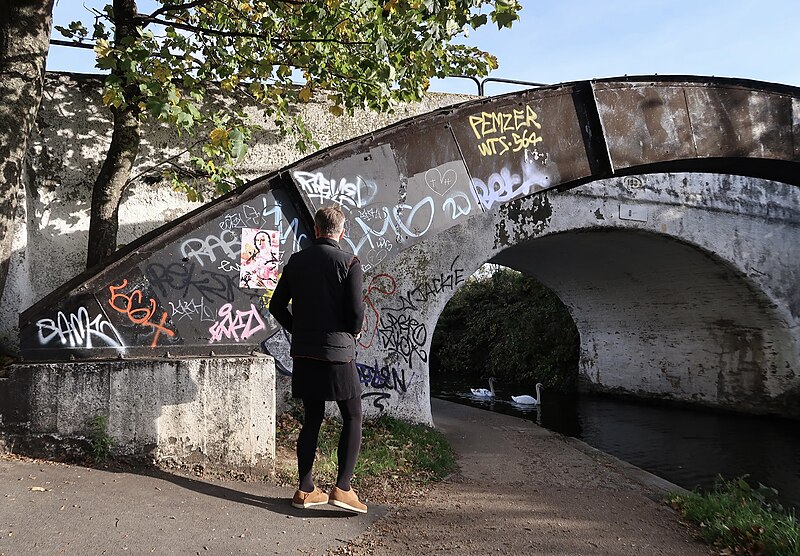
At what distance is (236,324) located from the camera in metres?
5.46

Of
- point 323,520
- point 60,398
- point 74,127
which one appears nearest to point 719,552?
point 323,520

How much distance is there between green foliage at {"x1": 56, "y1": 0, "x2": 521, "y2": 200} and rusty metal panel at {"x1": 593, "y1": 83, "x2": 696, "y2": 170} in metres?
1.96

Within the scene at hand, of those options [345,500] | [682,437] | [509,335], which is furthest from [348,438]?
[509,335]

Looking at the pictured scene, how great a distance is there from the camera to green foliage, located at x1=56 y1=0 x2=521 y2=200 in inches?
241

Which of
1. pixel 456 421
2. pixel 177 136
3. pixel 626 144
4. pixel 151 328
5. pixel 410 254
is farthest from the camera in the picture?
pixel 456 421

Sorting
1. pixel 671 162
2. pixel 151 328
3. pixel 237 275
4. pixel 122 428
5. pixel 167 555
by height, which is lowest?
pixel 167 555

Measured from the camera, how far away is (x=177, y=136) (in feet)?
27.6

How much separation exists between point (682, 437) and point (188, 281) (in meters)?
10.6

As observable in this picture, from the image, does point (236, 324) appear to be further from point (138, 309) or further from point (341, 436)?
point (341, 436)

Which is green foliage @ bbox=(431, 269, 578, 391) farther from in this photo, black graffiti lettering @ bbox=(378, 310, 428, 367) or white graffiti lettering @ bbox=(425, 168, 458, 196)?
white graffiti lettering @ bbox=(425, 168, 458, 196)

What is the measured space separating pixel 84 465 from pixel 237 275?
75.5 inches

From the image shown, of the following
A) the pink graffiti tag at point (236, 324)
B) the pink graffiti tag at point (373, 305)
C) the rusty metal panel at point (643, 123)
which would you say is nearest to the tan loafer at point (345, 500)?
the pink graffiti tag at point (236, 324)

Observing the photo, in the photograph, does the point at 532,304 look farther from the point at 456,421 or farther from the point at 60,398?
the point at 60,398

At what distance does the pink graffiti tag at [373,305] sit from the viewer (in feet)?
28.2
